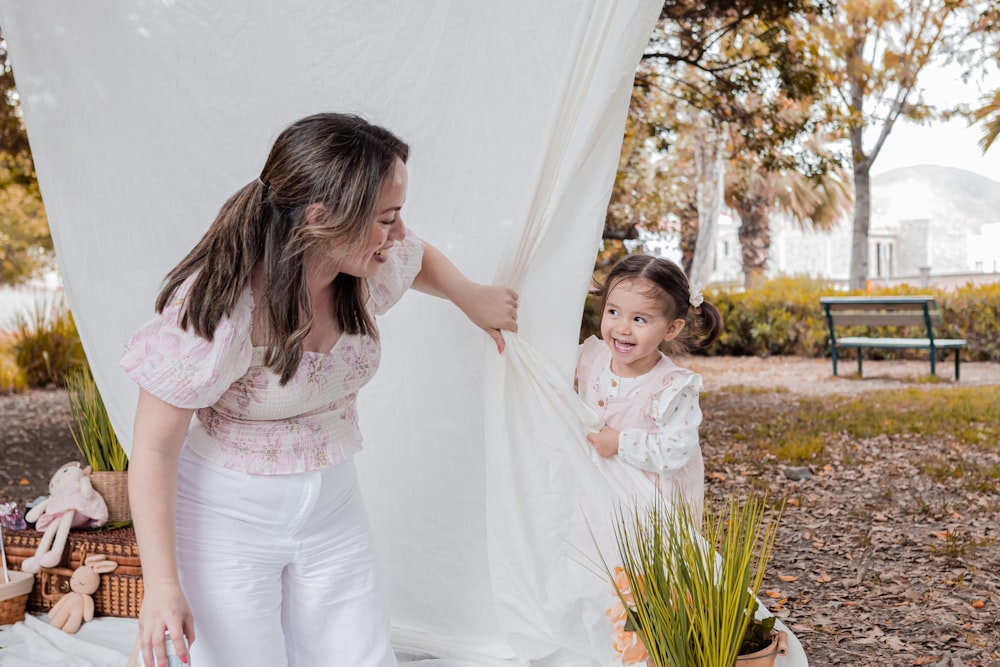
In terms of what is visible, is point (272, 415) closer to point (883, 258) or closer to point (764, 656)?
point (764, 656)

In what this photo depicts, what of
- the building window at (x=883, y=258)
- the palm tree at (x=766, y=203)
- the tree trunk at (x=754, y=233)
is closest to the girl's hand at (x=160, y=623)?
the palm tree at (x=766, y=203)

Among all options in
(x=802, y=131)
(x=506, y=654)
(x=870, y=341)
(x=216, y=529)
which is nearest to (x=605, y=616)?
(x=506, y=654)

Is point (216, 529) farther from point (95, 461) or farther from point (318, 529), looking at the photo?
point (95, 461)

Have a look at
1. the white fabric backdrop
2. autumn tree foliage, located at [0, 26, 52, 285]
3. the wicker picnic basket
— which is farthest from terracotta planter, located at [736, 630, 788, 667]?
autumn tree foliage, located at [0, 26, 52, 285]

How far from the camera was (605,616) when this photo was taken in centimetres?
218

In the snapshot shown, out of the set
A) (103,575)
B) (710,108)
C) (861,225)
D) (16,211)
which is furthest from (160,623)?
(16,211)

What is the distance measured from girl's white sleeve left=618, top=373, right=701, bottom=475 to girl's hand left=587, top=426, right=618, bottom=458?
0.05ft

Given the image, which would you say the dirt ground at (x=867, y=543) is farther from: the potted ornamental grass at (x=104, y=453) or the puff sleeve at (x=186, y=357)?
the puff sleeve at (x=186, y=357)

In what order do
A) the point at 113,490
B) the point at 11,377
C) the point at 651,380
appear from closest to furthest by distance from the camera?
the point at 651,380 < the point at 113,490 < the point at 11,377

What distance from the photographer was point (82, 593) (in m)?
2.78

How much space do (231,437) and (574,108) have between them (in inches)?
41.0

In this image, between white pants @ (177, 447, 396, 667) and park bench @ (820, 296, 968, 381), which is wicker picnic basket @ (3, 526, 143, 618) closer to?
white pants @ (177, 447, 396, 667)

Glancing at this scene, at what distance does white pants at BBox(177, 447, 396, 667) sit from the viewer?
1.57 m

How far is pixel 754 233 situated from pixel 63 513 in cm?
1685
